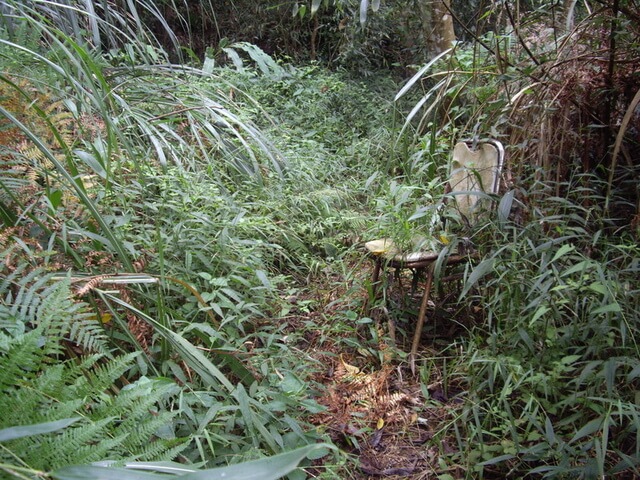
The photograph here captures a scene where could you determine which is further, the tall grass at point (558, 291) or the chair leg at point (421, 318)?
the chair leg at point (421, 318)

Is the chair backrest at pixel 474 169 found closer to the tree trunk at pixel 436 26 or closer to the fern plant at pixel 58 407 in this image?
the fern plant at pixel 58 407

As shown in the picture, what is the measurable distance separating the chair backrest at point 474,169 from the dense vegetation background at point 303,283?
0.26ft

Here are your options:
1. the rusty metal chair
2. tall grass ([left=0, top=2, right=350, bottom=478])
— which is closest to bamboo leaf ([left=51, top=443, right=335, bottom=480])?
tall grass ([left=0, top=2, right=350, bottom=478])

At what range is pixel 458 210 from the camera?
2217mm

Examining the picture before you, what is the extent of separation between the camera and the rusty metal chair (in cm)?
214

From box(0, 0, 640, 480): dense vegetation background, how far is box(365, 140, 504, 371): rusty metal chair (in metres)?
0.07

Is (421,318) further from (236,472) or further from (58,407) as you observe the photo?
(236,472)

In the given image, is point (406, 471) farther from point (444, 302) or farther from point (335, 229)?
point (335, 229)

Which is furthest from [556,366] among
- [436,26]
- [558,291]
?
[436,26]

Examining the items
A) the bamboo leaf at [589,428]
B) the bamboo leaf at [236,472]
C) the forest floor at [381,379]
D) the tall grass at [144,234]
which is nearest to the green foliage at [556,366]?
the bamboo leaf at [589,428]

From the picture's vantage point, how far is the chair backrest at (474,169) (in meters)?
2.22

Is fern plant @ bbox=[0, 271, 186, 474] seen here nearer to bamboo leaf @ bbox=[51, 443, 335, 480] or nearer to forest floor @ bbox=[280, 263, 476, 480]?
bamboo leaf @ bbox=[51, 443, 335, 480]

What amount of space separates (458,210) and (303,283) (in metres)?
0.84

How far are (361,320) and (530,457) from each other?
33.4 inches
